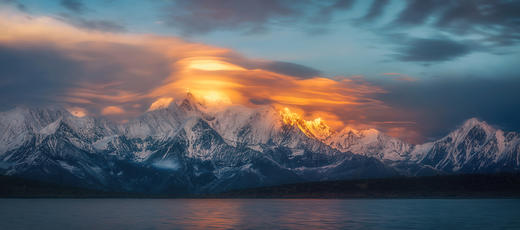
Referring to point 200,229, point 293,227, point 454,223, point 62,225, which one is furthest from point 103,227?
point 454,223

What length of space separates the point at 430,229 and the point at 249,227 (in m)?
37.2

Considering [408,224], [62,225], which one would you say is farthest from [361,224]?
[62,225]

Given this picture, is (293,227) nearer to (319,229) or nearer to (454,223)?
(319,229)

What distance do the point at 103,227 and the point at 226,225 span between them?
26679mm

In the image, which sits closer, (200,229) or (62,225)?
(200,229)

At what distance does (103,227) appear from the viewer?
129m

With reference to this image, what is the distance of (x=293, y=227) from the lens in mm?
124750

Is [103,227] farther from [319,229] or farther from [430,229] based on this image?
[430,229]

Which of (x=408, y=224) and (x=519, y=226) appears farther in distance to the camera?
(x=408, y=224)

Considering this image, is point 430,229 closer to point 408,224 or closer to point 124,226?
point 408,224

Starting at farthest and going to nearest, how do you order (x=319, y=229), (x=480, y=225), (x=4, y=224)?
(x=4, y=224), (x=480, y=225), (x=319, y=229)

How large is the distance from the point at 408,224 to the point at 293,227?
89.4 feet

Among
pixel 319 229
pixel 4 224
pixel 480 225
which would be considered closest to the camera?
pixel 319 229

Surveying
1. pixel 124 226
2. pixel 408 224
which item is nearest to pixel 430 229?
pixel 408 224
